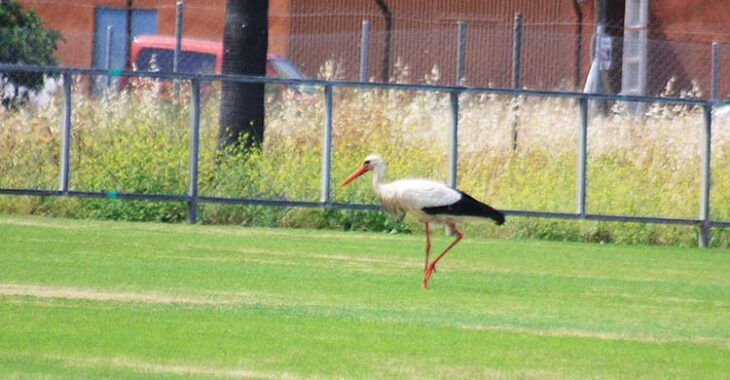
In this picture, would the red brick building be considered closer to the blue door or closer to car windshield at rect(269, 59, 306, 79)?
the blue door

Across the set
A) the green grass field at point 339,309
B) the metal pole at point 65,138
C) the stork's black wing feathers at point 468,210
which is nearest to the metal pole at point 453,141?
the green grass field at point 339,309

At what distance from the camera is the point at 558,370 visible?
31.7 feet

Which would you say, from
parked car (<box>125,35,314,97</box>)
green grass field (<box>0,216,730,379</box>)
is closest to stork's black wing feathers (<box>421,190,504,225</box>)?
green grass field (<box>0,216,730,379</box>)

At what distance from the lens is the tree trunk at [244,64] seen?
22234 millimetres

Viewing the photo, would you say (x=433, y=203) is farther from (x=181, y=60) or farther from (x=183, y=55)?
(x=183, y=55)

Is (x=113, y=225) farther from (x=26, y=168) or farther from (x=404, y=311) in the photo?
(x=404, y=311)

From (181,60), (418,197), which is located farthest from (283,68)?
(418,197)

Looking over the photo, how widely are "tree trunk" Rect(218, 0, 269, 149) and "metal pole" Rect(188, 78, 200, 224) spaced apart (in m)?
1.78

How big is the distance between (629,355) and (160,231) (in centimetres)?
904

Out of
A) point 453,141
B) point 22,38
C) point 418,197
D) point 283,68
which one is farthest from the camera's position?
point 283,68

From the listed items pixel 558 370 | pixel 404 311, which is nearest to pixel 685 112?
pixel 404 311

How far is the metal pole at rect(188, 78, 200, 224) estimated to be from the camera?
66.2 ft

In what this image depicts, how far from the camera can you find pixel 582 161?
802 inches

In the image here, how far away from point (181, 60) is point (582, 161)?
39.5 feet
